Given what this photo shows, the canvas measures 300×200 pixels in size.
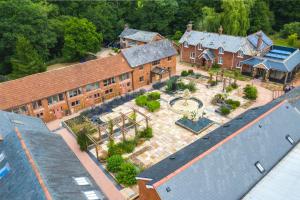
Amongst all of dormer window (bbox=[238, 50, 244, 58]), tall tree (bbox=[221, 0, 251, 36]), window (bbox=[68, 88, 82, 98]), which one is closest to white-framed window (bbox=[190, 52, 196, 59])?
dormer window (bbox=[238, 50, 244, 58])

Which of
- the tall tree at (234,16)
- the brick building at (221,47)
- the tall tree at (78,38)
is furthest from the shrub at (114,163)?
the tall tree at (234,16)

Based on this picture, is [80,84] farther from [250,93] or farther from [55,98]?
[250,93]

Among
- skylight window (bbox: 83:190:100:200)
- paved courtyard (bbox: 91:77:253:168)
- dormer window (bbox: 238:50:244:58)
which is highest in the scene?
dormer window (bbox: 238:50:244:58)

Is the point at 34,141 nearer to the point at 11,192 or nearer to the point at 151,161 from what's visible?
the point at 11,192

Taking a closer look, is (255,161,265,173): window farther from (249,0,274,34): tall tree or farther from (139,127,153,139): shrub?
(249,0,274,34): tall tree

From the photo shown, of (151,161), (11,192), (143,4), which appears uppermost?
(143,4)

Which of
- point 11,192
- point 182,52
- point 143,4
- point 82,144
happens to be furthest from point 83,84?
point 143,4
